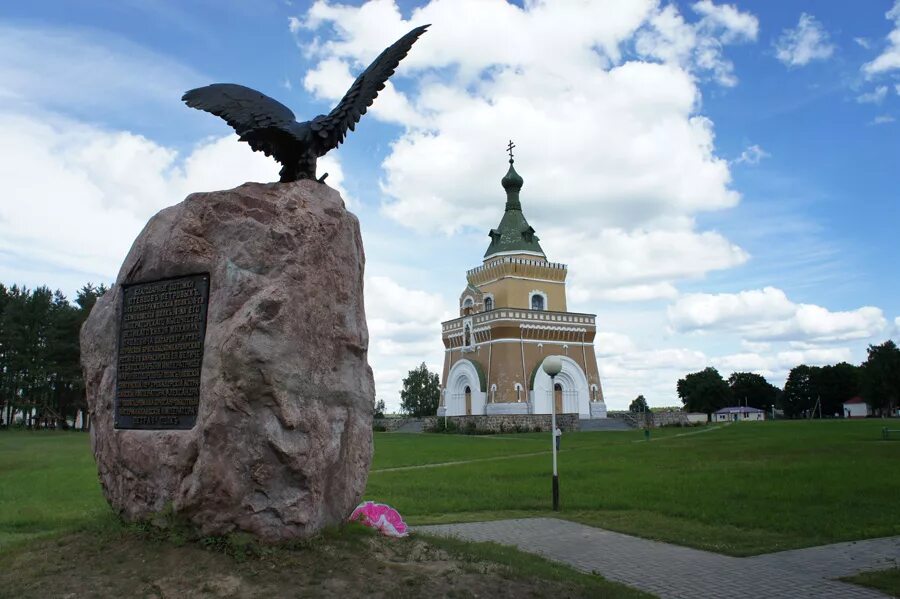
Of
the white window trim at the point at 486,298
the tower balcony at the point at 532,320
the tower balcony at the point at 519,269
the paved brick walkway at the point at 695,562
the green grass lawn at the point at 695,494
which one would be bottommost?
the paved brick walkway at the point at 695,562

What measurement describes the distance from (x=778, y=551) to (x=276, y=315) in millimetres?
7295

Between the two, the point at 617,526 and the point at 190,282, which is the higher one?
the point at 190,282

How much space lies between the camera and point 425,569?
6895 mm

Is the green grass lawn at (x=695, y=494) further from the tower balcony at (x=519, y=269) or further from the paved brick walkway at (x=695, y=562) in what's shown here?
the tower balcony at (x=519, y=269)

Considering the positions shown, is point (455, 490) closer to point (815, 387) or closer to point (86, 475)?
point (86, 475)

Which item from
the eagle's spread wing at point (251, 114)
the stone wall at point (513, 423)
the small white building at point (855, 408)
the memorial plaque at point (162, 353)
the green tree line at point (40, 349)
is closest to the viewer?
the memorial plaque at point (162, 353)

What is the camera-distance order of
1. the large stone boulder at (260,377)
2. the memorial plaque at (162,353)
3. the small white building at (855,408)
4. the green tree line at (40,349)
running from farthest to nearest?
the small white building at (855,408), the green tree line at (40,349), the memorial plaque at (162,353), the large stone boulder at (260,377)

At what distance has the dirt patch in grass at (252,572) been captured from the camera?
610cm

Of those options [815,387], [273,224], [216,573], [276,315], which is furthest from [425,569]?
[815,387]

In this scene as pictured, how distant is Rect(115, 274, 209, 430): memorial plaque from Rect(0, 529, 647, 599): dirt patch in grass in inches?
50.4

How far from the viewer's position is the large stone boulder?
22.4 feet

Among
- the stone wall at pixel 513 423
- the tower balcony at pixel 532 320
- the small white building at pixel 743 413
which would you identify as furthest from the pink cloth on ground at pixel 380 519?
the small white building at pixel 743 413

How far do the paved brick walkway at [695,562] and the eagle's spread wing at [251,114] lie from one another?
5.92 m

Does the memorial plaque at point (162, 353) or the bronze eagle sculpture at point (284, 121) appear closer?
the memorial plaque at point (162, 353)
